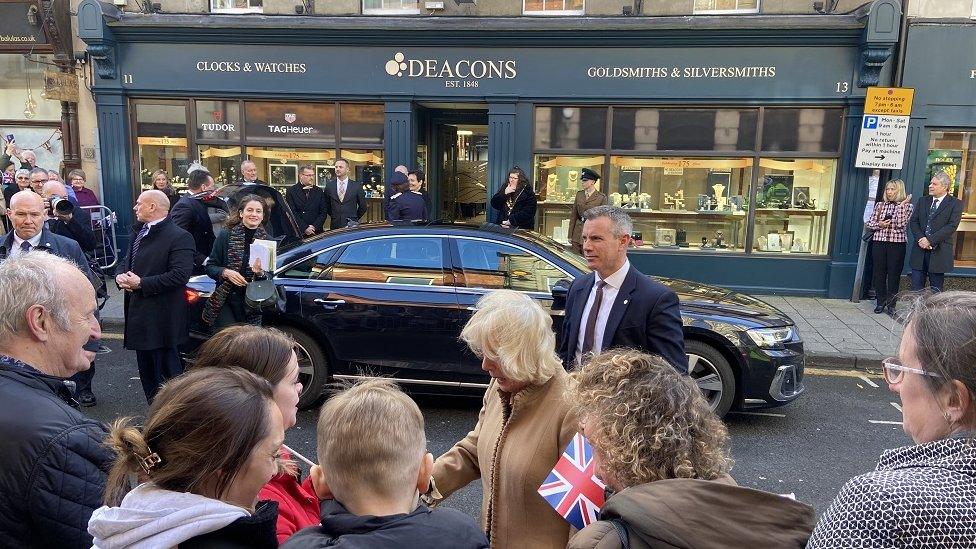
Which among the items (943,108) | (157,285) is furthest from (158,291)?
(943,108)

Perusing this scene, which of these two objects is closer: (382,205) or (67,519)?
(67,519)

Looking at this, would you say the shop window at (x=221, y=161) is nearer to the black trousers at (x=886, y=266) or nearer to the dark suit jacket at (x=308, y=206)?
the dark suit jacket at (x=308, y=206)

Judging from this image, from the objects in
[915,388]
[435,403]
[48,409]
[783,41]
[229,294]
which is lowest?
[435,403]

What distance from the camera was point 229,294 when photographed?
17.4ft

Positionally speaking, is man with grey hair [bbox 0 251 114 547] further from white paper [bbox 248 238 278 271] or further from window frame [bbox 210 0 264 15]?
window frame [bbox 210 0 264 15]

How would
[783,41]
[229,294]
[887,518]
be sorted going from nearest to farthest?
[887,518] < [229,294] < [783,41]

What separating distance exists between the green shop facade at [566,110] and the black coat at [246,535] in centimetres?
→ 997

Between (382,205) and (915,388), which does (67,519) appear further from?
(382,205)

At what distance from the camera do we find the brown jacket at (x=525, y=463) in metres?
2.17

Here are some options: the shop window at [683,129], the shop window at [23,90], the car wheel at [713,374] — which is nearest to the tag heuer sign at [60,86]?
the shop window at [23,90]

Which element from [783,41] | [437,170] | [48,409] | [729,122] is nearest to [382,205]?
[437,170]

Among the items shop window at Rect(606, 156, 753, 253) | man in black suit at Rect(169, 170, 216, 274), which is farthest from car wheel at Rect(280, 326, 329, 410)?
shop window at Rect(606, 156, 753, 253)

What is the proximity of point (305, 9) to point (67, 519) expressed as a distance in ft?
35.9

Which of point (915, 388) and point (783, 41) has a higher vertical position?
point (783, 41)
